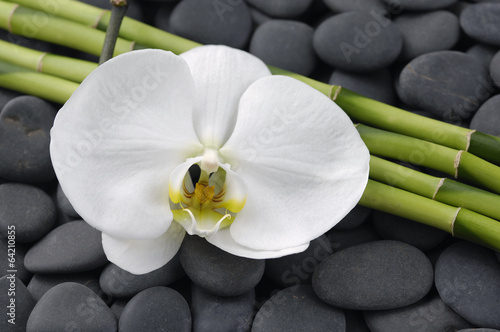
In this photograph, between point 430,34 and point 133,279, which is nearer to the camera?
point 133,279

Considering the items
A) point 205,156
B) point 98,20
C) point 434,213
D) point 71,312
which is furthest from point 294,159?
point 98,20

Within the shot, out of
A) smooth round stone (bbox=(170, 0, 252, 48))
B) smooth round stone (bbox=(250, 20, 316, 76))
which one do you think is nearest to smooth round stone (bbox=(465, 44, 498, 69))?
smooth round stone (bbox=(250, 20, 316, 76))

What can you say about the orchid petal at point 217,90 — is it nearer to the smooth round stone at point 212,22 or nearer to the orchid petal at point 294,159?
the orchid petal at point 294,159

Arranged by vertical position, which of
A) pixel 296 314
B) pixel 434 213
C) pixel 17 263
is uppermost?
pixel 434 213

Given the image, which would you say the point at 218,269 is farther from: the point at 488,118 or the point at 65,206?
the point at 488,118

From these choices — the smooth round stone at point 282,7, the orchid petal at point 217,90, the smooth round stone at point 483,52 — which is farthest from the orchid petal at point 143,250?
the smooth round stone at point 483,52

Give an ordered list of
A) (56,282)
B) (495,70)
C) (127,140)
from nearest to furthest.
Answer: (127,140) → (56,282) → (495,70)

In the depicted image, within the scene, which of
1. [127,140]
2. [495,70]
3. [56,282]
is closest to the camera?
[127,140]

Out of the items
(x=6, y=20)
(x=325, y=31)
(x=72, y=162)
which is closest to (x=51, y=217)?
(x=72, y=162)
